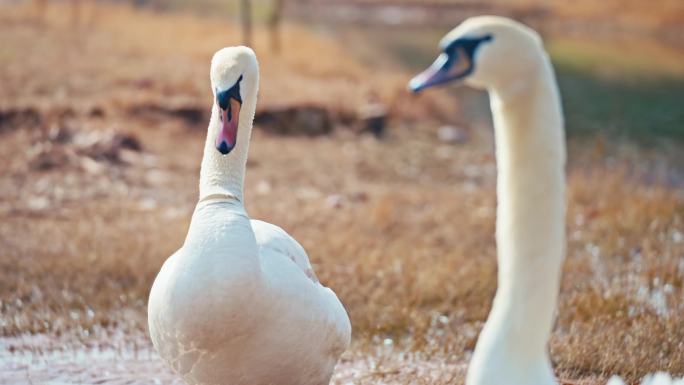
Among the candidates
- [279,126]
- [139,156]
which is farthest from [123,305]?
[279,126]

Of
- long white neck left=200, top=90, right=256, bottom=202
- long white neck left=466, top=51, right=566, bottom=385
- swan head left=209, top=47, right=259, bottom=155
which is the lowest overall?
long white neck left=200, top=90, right=256, bottom=202

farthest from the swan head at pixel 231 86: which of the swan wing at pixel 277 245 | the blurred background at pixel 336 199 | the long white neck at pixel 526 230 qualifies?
the blurred background at pixel 336 199

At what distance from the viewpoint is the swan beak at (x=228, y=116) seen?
441cm

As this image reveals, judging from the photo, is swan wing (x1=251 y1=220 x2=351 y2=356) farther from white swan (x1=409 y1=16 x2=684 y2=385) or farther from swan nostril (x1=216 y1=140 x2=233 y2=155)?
white swan (x1=409 y1=16 x2=684 y2=385)

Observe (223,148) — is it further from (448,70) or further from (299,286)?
(448,70)

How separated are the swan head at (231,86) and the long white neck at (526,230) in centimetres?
165

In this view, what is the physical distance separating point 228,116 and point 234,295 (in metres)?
0.77

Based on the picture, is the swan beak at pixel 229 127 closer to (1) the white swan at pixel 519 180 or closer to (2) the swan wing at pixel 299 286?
(2) the swan wing at pixel 299 286

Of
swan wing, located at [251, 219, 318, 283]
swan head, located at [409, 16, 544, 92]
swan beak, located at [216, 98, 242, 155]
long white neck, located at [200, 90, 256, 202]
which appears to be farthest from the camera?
swan wing, located at [251, 219, 318, 283]

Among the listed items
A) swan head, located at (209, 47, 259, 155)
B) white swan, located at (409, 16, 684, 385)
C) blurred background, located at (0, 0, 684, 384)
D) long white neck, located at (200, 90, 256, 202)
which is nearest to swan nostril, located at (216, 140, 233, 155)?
swan head, located at (209, 47, 259, 155)

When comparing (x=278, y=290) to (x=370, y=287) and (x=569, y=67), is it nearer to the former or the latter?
(x=370, y=287)

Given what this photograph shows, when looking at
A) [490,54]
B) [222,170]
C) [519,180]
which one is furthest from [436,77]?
[222,170]

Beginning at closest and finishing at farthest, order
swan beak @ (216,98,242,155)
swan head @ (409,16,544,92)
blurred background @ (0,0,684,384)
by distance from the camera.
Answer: swan head @ (409,16,544,92), swan beak @ (216,98,242,155), blurred background @ (0,0,684,384)

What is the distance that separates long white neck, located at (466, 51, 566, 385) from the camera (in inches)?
114
